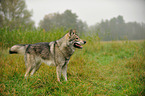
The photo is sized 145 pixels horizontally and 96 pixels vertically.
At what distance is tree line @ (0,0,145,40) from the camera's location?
28.9 feet

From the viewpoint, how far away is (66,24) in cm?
2156

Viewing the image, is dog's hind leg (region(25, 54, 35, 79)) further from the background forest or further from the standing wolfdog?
the background forest

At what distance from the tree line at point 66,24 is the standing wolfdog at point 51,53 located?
14.7 feet

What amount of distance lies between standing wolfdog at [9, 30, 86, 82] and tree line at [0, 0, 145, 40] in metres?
4.47

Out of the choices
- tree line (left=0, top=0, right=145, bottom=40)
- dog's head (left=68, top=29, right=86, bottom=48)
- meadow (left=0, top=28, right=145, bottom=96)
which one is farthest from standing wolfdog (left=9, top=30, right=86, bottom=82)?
tree line (left=0, top=0, right=145, bottom=40)

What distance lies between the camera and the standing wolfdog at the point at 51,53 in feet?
10.9

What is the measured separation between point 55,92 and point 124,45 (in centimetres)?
857

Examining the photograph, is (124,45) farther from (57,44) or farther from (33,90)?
(33,90)

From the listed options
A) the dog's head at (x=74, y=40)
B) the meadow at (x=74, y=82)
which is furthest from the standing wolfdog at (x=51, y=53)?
the meadow at (x=74, y=82)

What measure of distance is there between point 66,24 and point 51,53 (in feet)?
61.8

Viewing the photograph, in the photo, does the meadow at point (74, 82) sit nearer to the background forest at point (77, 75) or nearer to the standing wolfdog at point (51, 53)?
the background forest at point (77, 75)

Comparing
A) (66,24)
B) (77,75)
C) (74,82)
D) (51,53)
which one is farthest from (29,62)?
(66,24)

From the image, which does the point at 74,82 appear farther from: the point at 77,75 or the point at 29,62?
the point at 29,62

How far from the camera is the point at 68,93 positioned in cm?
282
